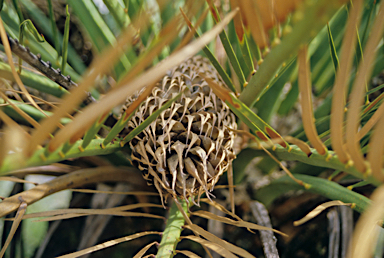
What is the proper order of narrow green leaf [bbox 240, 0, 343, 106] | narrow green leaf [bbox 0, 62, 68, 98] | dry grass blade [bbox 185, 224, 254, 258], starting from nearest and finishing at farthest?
1. narrow green leaf [bbox 240, 0, 343, 106]
2. dry grass blade [bbox 185, 224, 254, 258]
3. narrow green leaf [bbox 0, 62, 68, 98]

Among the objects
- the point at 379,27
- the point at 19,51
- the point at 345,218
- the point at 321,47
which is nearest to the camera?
the point at 379,27

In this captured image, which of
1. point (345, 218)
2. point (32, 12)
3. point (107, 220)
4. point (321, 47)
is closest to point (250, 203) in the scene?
point (345, 218)

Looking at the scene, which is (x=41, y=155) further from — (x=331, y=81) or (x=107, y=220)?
(x=331, y=81)

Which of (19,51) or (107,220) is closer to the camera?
(19,51)

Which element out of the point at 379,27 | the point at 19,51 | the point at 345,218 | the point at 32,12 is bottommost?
the point at 345,218

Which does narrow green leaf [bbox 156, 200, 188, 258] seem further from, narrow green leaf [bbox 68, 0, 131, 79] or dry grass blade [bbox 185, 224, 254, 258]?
narrow green leaf [bbox 68, 0, 131, 79]

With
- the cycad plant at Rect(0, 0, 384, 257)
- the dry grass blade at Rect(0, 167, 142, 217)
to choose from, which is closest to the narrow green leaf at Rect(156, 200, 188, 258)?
the cycad plant at Rect(0, 0, 384, 257)

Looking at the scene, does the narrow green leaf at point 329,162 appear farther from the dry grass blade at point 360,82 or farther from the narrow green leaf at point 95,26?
the narrow green leaf at point 95,26

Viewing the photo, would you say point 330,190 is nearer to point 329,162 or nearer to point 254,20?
point 329,162
